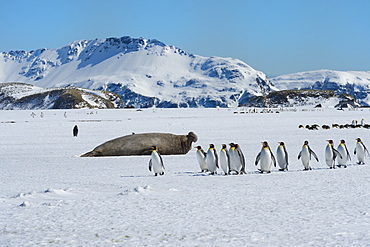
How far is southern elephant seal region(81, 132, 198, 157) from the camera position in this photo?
58.0ft

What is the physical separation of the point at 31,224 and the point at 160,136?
11.7 meters

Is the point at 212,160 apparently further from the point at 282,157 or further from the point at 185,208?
the point at 185,208

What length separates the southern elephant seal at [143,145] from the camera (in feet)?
58.0

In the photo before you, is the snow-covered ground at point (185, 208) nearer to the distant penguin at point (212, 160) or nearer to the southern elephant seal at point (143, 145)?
the distant penguin at point (212, 160)

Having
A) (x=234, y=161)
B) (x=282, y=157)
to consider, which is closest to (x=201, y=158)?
(x=234, y=161)

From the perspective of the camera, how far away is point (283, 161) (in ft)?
42.9

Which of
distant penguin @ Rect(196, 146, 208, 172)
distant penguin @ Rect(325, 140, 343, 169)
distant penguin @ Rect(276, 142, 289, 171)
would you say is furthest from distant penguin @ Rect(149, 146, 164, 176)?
distant penguin @ Rect(325, 140, 343, 169)

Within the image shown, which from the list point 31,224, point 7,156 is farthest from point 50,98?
point 31,224

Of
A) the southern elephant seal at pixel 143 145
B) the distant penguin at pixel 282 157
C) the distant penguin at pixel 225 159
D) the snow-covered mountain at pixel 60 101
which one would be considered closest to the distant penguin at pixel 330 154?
the distant penguin at pixel 282 157

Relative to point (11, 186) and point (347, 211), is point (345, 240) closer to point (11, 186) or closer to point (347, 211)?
point (347, 211)

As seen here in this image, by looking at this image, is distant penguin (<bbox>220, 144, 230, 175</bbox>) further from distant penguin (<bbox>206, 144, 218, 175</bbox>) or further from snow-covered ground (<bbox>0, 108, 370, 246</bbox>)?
snow-covered ground (<bbox>0, 108, 370, 246</bbox>)

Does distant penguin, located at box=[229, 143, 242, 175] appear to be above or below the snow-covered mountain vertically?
below

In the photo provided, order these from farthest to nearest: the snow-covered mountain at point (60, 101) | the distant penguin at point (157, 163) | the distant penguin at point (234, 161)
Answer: the snow-covered mountain at point (60, 101)
the distant penguin at point (234, 161)
the distant penguin at point (157, 163)

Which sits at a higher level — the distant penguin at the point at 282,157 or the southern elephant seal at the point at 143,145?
the southern elephant seal at the point at 143,145
